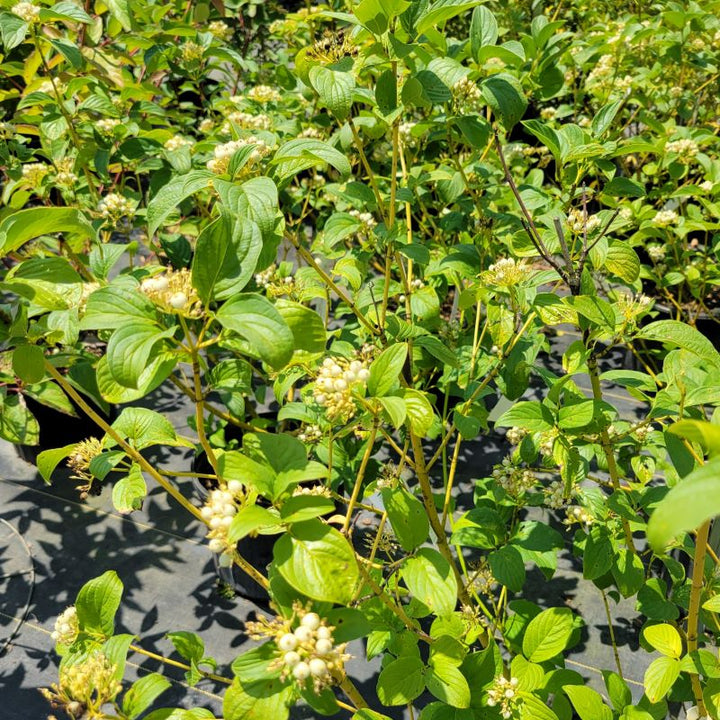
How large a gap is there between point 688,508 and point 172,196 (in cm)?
78

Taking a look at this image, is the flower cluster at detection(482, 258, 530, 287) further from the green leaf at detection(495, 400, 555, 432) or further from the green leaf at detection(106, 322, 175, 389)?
the green leaf at detection(106, 322, 175, 389)

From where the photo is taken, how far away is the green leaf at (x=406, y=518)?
0.94 meters

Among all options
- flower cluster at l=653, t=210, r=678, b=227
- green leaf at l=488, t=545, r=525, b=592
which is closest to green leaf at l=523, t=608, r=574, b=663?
green leaf at l=488, t=545, r=525, b=592

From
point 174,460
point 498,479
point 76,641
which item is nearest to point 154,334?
point 76,641

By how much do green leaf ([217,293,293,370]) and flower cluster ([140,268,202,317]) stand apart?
0.05m

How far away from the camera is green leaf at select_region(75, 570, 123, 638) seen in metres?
1.00

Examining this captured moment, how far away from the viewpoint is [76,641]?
100cm

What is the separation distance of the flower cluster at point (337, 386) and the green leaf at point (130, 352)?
23 centimetres

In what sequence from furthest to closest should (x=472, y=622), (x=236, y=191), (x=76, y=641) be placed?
(x=472, y=622) < (x=76, y=641) < (x=236, y=191)

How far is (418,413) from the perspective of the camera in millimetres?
931

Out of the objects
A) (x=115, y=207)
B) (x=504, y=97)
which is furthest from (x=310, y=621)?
(x=115, y=207)

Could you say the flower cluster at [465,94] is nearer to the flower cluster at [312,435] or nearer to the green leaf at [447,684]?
the flower cluster at [312,435]

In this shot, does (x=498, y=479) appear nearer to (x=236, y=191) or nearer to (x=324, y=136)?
(x=236, y=191)

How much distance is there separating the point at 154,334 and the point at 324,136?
171 centimetres
